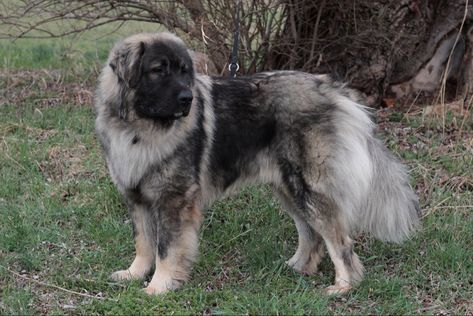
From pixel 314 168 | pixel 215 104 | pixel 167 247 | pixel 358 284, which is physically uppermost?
pixel 215 104

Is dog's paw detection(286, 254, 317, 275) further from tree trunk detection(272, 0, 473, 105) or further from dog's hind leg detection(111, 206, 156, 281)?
tree trunk detection(272, 0, 473, 105)

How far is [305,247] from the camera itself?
5.00m

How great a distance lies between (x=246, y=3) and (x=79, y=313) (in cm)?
400

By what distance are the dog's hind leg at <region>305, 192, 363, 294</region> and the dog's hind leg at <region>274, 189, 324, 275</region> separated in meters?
0.31

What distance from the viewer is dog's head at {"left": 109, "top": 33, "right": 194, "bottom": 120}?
4203 millimetres

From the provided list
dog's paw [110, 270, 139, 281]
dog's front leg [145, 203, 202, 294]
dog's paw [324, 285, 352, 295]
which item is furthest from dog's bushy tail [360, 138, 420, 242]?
dog's paw [110, 270, 139, 281]

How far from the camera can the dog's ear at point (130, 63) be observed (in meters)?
4.25

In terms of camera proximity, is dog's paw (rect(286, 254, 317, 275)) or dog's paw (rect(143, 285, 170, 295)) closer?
dog's paw (rect(143, 285, 170, 295))

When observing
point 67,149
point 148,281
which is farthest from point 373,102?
point 148,281

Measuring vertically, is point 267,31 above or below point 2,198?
above

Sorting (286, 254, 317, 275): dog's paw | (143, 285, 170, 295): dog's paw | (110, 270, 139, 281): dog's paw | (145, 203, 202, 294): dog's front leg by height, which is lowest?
(286, 254, 317, 275): dog's paw

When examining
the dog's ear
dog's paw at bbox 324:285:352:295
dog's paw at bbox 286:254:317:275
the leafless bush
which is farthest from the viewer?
the leafless bush

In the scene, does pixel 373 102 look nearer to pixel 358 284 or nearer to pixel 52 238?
pixel 358 284

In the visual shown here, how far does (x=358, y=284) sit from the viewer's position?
15.1 ft
